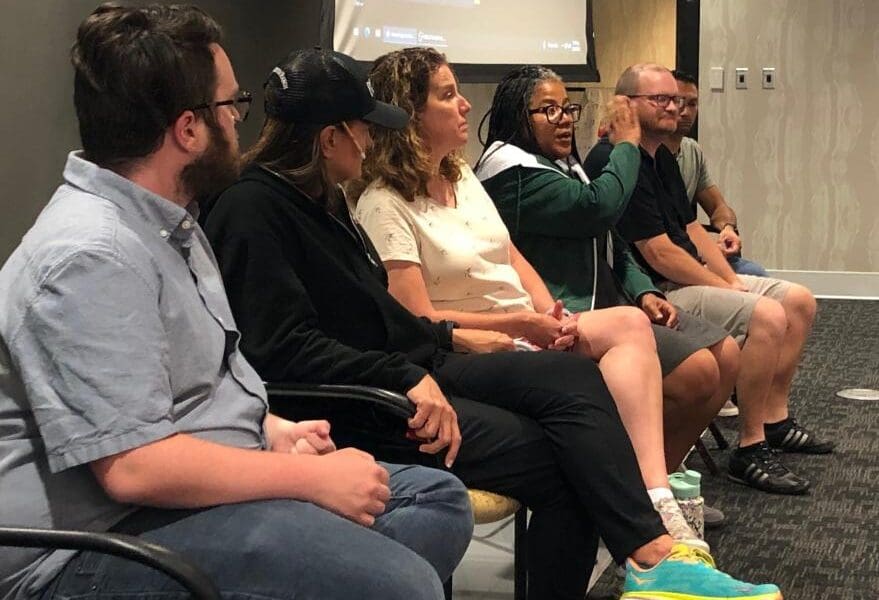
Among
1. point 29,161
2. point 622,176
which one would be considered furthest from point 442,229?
point 29,161

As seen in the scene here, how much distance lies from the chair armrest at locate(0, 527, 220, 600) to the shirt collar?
0.40 metres

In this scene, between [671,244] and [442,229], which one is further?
[671,244]

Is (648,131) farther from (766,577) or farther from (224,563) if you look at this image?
(224,563)

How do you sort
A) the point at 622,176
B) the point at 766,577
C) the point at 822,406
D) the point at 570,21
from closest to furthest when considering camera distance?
the point at 766,577
the point at 622,176
the point at 822,406
the point at 570,21

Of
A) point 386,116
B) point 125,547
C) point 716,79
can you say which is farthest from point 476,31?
point 125,547

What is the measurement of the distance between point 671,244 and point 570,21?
2141mm

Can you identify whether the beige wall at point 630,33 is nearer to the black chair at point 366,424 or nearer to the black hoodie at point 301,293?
the black hoodie at point 301,293

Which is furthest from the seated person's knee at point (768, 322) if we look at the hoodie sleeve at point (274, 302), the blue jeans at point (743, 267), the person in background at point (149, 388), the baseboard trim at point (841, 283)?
the baseboard trim at point (841, 283)

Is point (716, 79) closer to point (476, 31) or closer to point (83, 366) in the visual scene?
point (476, 31)

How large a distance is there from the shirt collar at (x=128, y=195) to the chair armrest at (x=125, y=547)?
404 mm

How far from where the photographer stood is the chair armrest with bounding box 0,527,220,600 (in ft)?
3.93

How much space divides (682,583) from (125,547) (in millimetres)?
1165

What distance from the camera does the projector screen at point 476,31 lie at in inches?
177

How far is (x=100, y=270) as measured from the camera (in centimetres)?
129
